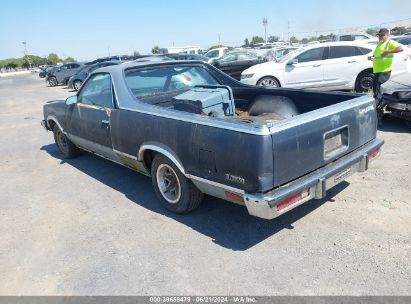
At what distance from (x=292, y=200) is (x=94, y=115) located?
10.2ft

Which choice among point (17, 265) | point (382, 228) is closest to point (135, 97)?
point (17, 265)

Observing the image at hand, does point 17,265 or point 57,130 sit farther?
point 57,130

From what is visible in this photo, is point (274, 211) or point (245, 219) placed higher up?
point (274, 211)

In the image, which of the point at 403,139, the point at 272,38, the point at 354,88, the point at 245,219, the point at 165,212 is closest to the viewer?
the point at 245,219

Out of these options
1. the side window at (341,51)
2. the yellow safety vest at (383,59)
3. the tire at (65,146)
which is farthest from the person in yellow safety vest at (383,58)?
the tire at (65,146)

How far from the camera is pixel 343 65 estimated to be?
10.2 m

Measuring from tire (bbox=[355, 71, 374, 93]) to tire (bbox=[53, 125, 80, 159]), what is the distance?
7734mm

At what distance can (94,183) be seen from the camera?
17.9 ft

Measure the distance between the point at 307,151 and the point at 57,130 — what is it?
511cm

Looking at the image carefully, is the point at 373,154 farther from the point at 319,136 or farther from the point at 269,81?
the point at 269,81

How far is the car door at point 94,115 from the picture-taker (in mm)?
4820

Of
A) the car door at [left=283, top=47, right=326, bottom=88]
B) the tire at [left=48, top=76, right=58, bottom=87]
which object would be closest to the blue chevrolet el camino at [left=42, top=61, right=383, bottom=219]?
the car door at [left=283, top=47, right=326, bottom=88]

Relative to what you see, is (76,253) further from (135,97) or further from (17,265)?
(135,97)

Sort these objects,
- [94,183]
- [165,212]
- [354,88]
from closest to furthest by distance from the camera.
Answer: [165,212], [94,183], [354,88]
